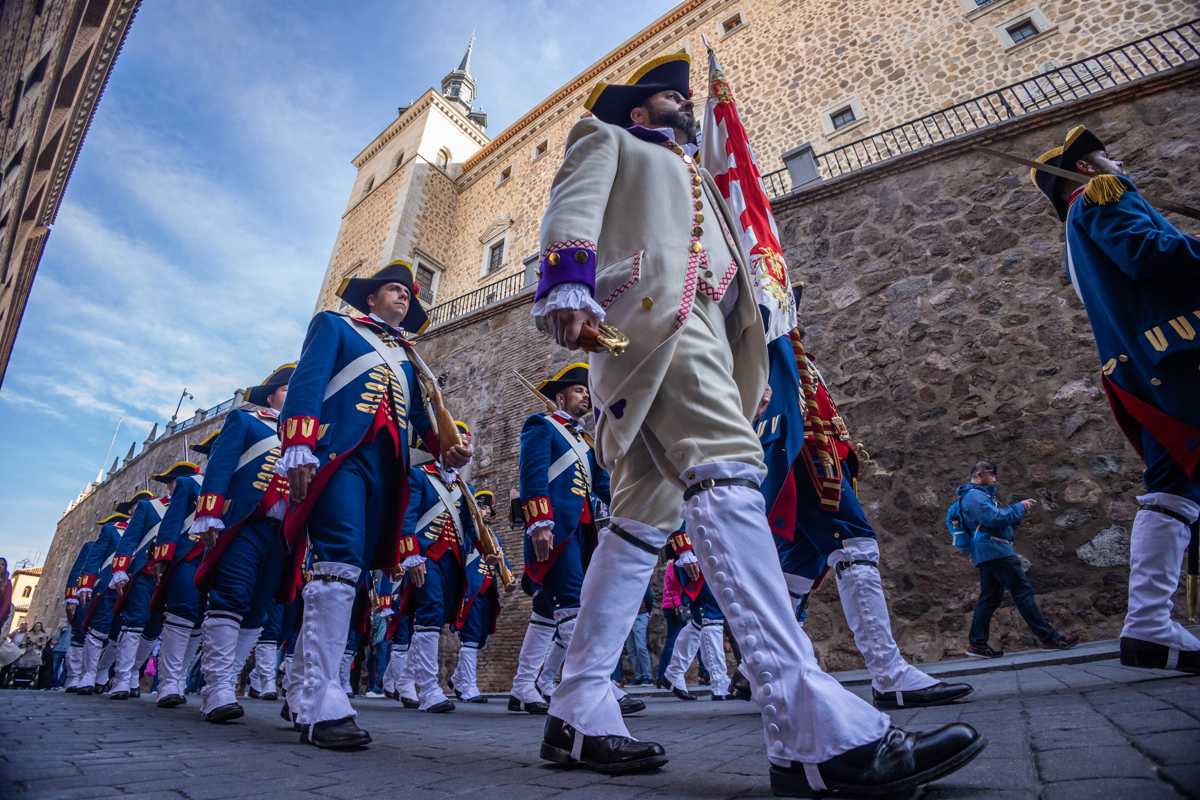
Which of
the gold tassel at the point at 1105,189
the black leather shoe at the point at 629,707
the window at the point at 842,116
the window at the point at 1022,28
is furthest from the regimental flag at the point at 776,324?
the window at the point at 1022,28

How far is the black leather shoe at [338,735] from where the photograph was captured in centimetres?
237

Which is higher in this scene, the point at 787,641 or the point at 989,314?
the point at 989,314

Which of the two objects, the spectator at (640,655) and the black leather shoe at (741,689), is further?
the spectator at (640,655)

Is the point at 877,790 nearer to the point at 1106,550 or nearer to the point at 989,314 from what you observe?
the point at 1106,550

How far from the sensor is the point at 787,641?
4.60 feet

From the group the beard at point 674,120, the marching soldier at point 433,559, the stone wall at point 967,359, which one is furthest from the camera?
the stone wall at point 967,359

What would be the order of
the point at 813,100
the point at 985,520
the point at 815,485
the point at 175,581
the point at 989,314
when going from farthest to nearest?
the point at 813,100 → the point at 989,314 → the point at 985,520 → the point at 175,581 → the point at 815,485

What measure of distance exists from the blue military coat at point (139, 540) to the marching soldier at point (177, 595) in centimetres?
202

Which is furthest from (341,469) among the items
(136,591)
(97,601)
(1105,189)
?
(97,601)

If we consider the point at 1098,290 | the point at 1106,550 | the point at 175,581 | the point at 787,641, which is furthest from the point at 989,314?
the point at 175,581

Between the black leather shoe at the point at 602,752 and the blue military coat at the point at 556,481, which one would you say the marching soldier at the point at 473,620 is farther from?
the black leather shoe at the point at 602,752

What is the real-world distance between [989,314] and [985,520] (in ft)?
11.6

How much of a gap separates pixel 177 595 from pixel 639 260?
16.1 ft

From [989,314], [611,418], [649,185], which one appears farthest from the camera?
[989,314]
